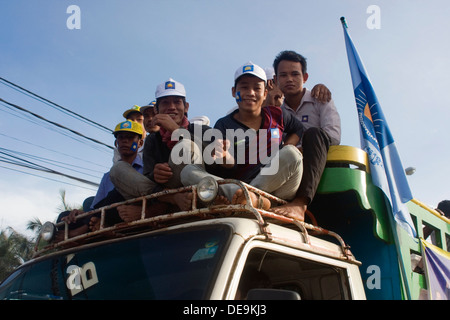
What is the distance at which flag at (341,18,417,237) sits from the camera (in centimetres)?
342

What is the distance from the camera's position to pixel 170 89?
13.0 feet

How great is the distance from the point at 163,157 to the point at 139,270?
1476 mm

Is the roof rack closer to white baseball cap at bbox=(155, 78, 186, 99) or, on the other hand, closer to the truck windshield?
the truck windshield

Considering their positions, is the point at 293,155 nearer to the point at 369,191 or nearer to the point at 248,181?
the point at 248,181

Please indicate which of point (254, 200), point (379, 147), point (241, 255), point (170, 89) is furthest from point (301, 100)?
point (241, 255)

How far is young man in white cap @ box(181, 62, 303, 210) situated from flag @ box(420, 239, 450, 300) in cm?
147

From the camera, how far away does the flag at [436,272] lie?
11.7 feet

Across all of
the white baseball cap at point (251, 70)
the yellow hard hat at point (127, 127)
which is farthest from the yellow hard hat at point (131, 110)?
the white baseball cap at point (251, 70)

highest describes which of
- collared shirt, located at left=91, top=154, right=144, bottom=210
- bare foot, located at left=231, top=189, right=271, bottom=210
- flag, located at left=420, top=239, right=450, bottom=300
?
collared shirt, located at left=91, top=154, right=144, bottom=210

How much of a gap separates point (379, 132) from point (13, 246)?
22.3 metres

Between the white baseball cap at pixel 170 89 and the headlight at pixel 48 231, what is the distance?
4.72 ft

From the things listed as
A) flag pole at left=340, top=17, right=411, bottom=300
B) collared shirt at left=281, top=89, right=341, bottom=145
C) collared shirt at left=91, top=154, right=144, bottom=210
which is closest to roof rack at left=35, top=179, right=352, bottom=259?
flag pole at left=340, top=17, right=411, bottom=300

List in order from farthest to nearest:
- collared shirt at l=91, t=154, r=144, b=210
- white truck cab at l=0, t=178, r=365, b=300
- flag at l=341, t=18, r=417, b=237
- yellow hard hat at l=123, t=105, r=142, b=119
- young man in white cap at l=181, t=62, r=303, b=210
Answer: yellow hard hat at l=123, t=105, r=142, b=119 < collared shirt at l=91, t=154, r=144, b=210 < flag at l=341, t=18, r=417, b=237 < young man in white cap at l=181, t=62, r=303, b=210 < white truck cab at l=0, t=178, r=365, b=300
